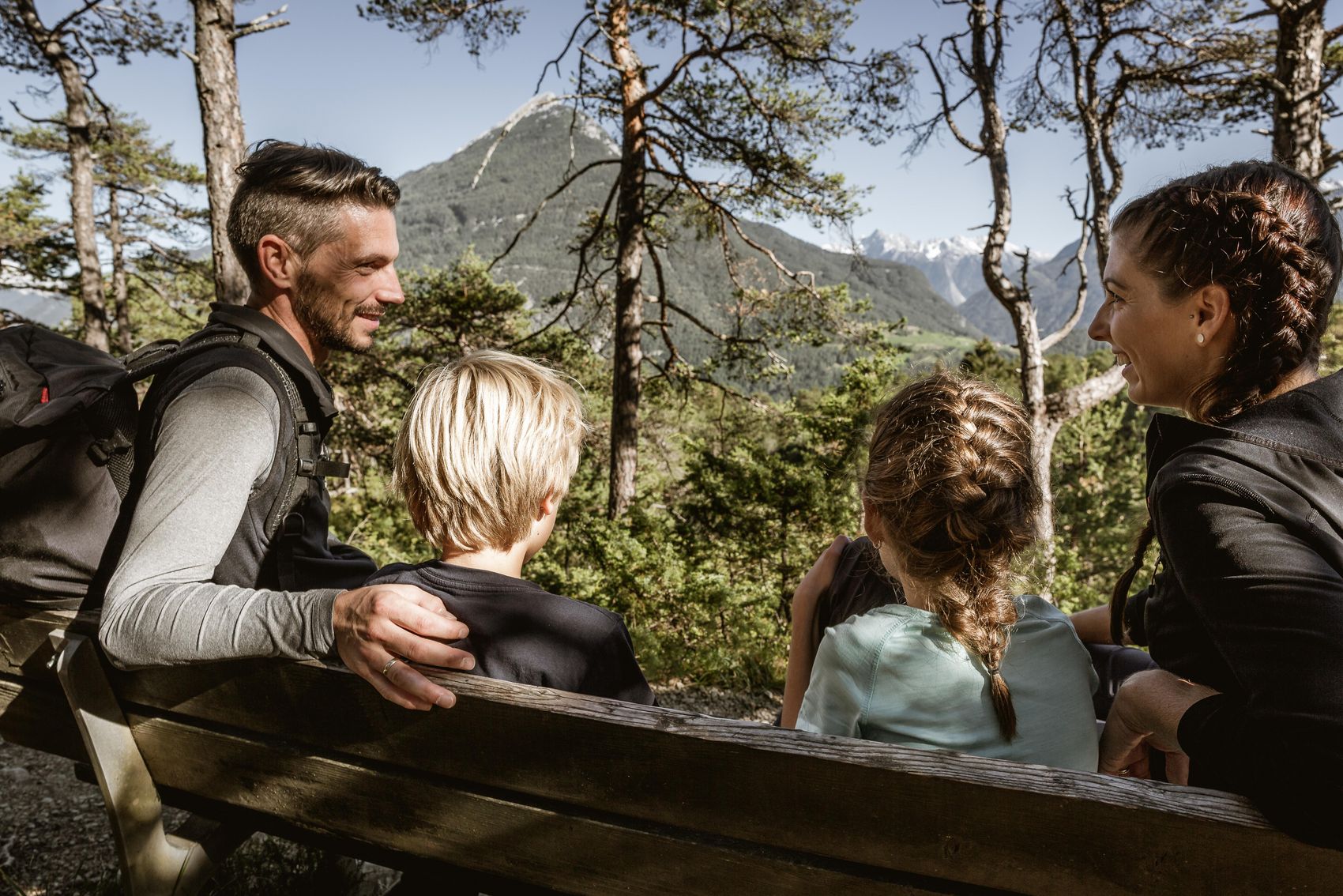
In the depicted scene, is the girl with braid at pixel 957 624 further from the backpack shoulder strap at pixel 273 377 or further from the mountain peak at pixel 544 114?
the mountain peak at pixel 544 114

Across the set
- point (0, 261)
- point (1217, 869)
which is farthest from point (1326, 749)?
point (0, 261)

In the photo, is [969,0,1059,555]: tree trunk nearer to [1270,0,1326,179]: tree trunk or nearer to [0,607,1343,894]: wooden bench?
[1270,0,1326,179]: tree trunk

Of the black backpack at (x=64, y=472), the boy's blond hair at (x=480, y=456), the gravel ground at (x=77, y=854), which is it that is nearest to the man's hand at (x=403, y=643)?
the boy's blond hair at (x=480, y=456)

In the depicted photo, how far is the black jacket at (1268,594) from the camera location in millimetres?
906

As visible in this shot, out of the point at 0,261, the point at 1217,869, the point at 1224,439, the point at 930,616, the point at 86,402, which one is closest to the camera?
the point at 1217,869

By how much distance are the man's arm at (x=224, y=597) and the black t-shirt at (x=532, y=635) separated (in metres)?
0.14

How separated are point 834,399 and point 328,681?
8985 mm

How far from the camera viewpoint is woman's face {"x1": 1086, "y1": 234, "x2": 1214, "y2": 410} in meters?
1.39

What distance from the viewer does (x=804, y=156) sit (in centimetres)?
901

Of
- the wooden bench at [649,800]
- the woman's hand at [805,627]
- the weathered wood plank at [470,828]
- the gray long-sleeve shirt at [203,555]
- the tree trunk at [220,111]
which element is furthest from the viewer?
the tree trunk at [220,111]

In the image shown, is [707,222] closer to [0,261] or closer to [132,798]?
[132,798]

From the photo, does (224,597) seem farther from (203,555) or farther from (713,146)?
(713,146)

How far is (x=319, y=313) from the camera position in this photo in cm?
219

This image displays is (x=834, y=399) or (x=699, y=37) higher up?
(x=699, y=37)
